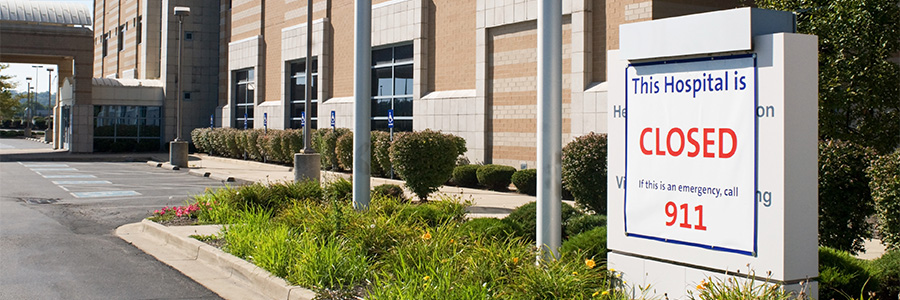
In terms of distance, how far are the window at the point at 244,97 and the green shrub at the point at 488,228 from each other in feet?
104

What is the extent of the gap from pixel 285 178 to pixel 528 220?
1052cm

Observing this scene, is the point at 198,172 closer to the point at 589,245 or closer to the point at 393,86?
the point at 393,86

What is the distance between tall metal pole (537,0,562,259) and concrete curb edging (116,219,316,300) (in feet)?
8.07

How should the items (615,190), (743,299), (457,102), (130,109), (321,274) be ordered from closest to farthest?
1. (743,299)
2. (615,190)
3. (321,274)
4. (457,102)
5. (130,109)

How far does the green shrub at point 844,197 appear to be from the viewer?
8.85 metres

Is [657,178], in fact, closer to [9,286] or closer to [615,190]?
[615,190]

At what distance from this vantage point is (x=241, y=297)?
8523 millimetres

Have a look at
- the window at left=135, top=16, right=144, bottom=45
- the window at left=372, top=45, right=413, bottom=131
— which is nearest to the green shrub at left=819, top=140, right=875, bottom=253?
the window at left=372, top=45, right=413, bottom=131

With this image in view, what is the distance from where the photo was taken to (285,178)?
19.8 m

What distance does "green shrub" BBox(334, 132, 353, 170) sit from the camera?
91.2 feet

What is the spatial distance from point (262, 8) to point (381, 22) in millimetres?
12155

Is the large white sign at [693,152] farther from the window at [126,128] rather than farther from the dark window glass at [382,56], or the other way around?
the window at [126,128]

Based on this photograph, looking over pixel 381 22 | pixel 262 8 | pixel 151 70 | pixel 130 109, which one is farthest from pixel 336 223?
pixel 151 70

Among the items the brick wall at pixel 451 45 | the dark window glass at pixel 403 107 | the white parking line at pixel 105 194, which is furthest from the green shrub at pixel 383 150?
the white parking line at pixel 105 194
